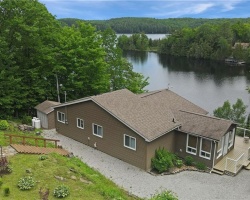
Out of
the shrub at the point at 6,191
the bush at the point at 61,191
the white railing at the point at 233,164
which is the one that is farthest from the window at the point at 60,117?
the white railing at the point at 233,164

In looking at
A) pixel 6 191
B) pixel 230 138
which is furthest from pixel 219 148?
pixel 6 191

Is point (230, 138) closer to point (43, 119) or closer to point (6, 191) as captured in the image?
point (6, 191)

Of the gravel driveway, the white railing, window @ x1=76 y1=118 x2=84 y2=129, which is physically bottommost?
the gravel driveway

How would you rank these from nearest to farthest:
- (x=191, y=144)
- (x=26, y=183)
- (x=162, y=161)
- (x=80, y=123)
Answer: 1. (x=26, y=183)
2. (x=162, y=161)
3. (x=191, y=144)
4. (x=80, y=123)

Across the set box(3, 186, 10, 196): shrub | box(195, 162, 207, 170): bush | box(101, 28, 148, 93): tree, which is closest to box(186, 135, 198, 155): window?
box(195, 162, 207, 170): bush

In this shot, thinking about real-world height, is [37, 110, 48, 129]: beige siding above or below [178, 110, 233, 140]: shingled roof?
below

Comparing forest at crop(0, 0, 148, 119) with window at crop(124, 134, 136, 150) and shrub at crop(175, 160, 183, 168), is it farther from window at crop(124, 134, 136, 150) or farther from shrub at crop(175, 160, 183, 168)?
shrub at crop(175, 160, 183, 168)
